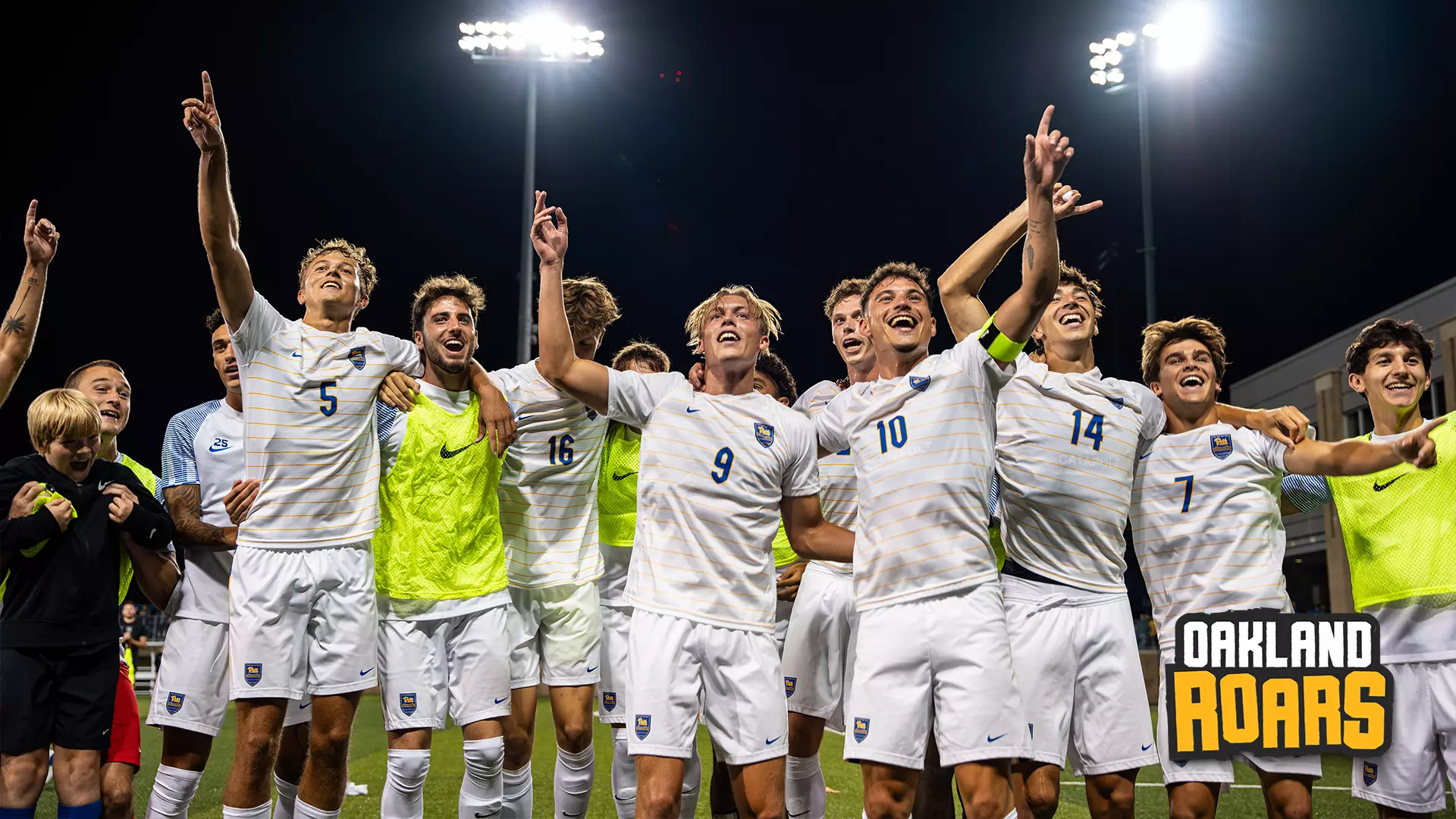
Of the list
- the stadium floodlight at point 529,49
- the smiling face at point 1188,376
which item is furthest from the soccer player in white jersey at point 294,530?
the stadium floodlight at point 529,49

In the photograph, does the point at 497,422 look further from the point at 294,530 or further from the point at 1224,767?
the point at 1224,767

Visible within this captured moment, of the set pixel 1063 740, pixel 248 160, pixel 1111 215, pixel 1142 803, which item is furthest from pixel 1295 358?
pixel 1063 740

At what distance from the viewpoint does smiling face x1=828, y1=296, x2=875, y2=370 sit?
623 cm

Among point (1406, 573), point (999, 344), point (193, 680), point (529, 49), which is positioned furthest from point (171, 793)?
point (529, 49)

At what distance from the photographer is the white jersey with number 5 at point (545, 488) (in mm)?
5816

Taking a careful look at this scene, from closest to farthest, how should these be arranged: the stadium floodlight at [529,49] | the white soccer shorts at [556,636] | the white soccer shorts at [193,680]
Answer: the white soccer shorts at [193,680]
the white soccer shorts at [556,636]
the stadium floodlight at [529,49]

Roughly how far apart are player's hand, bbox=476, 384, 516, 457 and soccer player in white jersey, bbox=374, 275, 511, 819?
22cm

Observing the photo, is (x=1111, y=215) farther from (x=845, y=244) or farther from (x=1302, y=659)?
(x=1302, y=659)

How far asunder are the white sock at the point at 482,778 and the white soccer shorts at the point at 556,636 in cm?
47

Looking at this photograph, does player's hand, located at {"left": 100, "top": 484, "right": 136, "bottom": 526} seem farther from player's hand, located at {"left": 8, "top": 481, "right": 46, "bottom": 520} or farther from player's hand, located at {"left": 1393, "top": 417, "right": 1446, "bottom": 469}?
player's hand, located at {"left": 1393, "top": 417, "right": 1446, "bottom": 469}

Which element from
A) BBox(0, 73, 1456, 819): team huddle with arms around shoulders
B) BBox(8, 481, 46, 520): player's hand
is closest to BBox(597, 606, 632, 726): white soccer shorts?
BBox(0, 73, 1456, 819): team huddle with arms around shoulders

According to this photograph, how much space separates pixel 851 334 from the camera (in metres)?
6.29

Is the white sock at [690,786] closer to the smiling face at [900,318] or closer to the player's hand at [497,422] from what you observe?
the player's hand at [497,422]

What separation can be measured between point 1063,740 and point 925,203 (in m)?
35.0
